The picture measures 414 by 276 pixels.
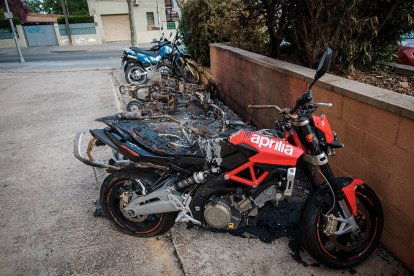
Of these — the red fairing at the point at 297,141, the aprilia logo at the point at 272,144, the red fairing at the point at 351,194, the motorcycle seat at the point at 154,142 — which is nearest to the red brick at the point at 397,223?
the red fairing at the point at 351,194

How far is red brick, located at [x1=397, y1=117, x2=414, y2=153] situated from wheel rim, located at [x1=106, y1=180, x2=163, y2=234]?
215 centimetres

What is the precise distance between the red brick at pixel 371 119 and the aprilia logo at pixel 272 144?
2.80 feet

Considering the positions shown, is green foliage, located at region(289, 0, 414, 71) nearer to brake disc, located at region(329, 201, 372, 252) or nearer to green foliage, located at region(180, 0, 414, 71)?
green foliage, located at region(180, 0, 414, 71)

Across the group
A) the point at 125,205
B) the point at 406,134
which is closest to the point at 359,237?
the point at 406,134

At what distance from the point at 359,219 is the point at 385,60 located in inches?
119

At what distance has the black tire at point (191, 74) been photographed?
857cm

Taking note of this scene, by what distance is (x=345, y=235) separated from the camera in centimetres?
258

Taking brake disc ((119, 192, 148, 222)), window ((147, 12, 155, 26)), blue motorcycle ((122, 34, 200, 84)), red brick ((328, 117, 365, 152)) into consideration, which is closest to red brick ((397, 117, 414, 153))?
red brick ((328, 117, 365, 152))

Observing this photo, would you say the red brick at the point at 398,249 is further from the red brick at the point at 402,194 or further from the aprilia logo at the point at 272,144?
the aprilia logo at the point at 272,144

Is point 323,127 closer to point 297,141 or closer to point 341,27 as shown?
point 297,141

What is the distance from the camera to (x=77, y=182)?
3930 millimetres

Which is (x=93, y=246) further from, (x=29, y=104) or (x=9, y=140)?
(x=29, y=104)

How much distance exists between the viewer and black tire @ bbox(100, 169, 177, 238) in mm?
2807

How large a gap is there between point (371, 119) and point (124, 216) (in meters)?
2.49
